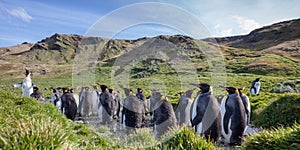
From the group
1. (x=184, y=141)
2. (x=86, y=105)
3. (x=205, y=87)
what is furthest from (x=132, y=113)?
(x=86, y=105)

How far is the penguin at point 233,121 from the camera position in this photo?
7.58m

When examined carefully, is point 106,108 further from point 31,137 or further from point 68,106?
point 31,137

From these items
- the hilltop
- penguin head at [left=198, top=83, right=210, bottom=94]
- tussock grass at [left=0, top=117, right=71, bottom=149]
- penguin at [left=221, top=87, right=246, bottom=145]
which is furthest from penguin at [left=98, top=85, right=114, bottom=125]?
the hilltop

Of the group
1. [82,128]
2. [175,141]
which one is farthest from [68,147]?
[82,128]

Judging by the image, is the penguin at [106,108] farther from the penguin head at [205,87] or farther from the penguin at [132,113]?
the penguin head at [205,87]

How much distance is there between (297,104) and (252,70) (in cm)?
5677

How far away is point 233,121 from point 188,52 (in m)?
74.6

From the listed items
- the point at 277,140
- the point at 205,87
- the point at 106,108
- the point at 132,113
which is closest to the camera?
the point at 277,140

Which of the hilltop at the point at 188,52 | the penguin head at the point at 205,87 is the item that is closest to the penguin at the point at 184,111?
the penguin head at the point at 205,87

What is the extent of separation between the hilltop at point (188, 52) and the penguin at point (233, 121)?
1704cm

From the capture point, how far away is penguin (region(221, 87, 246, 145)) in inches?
298

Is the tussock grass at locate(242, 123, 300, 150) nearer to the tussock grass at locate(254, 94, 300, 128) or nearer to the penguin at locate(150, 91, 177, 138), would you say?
the penguin at locate(150, 91, 177, 138)

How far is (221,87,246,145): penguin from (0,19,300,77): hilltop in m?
→ 17.0

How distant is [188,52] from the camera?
81062 mm
